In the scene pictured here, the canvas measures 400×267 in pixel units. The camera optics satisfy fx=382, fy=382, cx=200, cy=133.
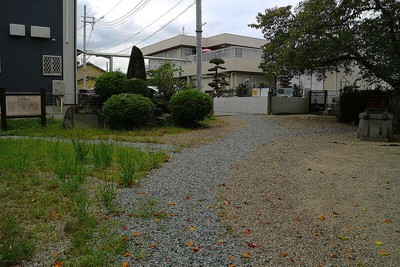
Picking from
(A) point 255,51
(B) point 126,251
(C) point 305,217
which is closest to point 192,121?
(C) point 305,217

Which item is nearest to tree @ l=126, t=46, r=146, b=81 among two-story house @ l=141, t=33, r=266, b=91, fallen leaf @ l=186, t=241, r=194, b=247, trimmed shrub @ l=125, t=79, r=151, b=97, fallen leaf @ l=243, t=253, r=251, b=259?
trimmed shrub @ l=125, t=79, r=151, b=97

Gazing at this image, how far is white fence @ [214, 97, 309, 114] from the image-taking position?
23.0 m

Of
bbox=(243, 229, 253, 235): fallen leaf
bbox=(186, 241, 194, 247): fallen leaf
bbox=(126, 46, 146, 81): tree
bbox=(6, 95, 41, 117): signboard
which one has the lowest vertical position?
bbox=(186, 241, 194, 247): fallen leaf

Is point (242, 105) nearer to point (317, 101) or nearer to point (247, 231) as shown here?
point (317, 101)

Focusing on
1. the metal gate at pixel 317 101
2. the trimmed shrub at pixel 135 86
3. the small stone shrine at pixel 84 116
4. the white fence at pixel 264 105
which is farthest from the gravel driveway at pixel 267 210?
the metal gate at pixel 317 101

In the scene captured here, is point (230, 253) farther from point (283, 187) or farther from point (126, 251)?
point (283, 187)

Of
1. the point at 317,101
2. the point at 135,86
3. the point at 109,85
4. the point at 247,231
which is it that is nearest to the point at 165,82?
the point at 135,86

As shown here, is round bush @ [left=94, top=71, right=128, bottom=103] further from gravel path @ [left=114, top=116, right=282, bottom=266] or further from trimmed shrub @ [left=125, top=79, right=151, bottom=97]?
gravel path @ [left=114, top=116, right=282, bottom=266]

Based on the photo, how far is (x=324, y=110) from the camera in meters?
24.1

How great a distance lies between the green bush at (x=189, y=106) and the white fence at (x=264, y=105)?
972 centimetres

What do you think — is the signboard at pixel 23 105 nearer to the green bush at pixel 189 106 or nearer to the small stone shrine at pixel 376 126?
the green bush at pixel 189 106

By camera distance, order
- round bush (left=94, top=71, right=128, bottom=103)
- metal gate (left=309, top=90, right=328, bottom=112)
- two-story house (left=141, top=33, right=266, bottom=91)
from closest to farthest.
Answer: round bush (left=94, top=71, right=128, bottom=103) < metal gate (left=309, top=90, right=328, bottom=112) < two-story house (left=141, top=33, right=266, bottom=91)

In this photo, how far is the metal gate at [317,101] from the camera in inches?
976

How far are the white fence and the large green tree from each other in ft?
18.1
